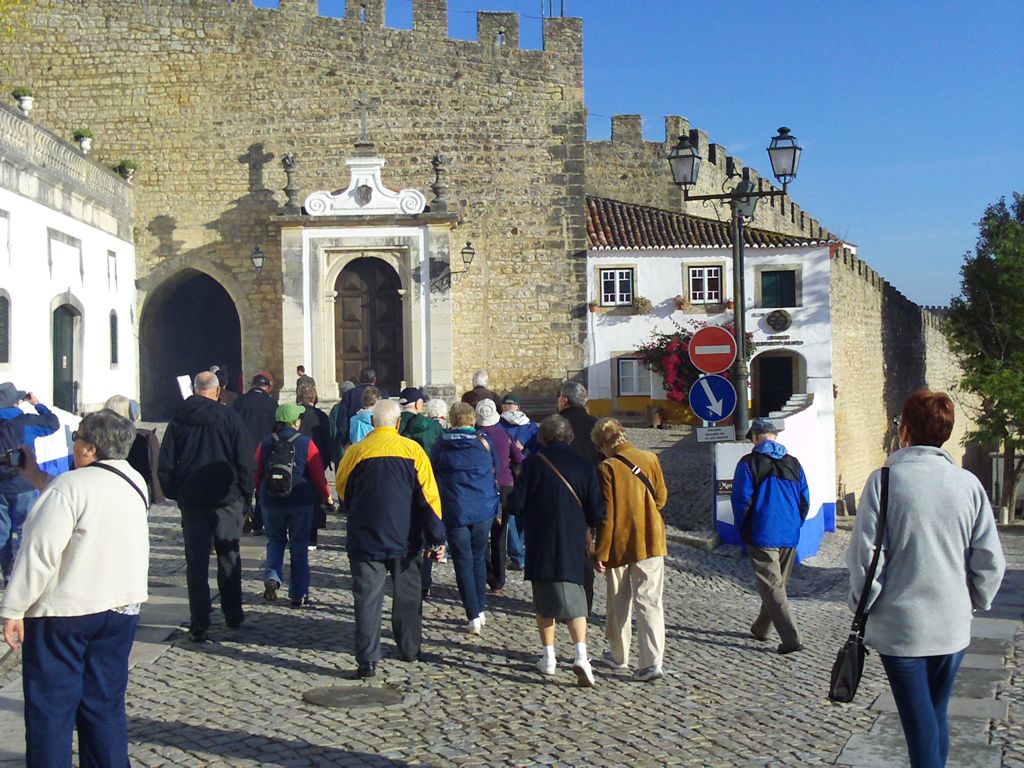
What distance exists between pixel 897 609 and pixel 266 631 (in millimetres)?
4845

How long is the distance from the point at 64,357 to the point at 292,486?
1207cm

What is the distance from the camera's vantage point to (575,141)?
23.9 metres

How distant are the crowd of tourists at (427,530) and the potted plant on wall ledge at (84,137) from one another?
45.1 feet

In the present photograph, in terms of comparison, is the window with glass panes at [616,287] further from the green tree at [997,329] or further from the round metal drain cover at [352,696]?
the round metal drain cover at [352,696]

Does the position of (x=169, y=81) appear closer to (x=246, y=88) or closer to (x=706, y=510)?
(x=246, y=88)

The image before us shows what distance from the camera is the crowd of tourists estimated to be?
14.1 feet

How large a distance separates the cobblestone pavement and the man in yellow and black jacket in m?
0.23

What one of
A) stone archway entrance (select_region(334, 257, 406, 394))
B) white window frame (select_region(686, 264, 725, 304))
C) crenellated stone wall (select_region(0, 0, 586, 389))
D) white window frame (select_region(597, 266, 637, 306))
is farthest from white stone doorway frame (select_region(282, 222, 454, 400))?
white window frame (select_region(686, 264, 725, 304))

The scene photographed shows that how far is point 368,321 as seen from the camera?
23.2 m

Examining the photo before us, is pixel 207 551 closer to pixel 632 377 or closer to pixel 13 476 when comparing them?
pixel 13 476

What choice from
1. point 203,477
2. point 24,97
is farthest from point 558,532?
point 24,97

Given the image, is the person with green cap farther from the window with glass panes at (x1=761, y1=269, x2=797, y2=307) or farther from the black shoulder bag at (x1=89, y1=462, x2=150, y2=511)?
the window with glass panes at (x1=761, y1=269, x2=797, y2=307)

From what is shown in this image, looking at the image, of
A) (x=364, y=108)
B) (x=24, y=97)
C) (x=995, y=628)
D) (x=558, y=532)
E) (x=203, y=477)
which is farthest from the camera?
(x=364, y=108)

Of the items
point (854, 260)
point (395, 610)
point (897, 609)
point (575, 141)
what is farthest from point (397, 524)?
point (854, 260)
